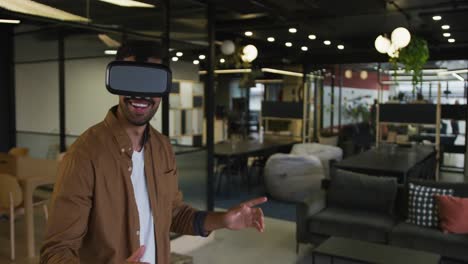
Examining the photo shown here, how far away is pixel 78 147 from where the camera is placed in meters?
1.35

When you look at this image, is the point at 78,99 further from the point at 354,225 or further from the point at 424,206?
the point at 424,206

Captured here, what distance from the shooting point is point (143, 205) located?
146cm

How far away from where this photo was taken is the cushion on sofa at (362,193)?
4.84 meters

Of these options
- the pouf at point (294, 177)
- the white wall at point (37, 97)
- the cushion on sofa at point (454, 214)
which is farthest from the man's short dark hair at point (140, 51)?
the white wall at point (37, 97)

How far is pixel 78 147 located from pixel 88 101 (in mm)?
5248

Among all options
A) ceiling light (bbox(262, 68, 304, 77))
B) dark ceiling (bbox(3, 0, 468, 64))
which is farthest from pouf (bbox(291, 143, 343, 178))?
ceiling light (bbox(262, 68, 304, 77))

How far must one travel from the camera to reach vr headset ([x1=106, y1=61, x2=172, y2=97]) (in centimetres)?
111

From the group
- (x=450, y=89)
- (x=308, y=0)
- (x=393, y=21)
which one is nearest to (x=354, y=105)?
(x=450, y=89)

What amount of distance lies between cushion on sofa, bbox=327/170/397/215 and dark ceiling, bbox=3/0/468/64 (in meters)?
2.07

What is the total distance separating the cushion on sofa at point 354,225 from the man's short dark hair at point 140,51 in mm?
3704

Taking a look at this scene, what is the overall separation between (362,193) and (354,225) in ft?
1.72

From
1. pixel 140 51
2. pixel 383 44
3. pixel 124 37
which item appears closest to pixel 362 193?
pixel 383 44

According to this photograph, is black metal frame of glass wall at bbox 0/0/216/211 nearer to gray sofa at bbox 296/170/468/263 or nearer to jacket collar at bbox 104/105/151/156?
gray sofa at bbox 296/170/468/263

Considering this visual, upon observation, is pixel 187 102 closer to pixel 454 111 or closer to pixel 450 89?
pixel 454 111
